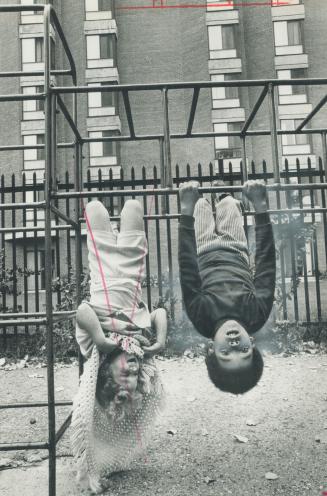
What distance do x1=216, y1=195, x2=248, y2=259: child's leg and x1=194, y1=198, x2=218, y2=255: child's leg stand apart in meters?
0.04

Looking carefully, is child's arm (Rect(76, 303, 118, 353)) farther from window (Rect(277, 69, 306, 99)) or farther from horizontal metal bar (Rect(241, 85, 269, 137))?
window (Rect(277, 69, 306, 99))

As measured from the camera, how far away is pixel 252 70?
14836mm

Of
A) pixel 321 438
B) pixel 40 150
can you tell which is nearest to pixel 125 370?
pixel 321 438

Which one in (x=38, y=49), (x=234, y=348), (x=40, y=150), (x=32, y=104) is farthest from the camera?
(x=32, y=104)

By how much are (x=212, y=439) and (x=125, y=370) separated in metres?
1.24

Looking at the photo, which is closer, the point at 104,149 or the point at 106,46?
the point at 106,46

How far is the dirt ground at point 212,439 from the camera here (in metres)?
2.79

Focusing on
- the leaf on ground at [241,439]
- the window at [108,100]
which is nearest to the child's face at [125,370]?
the leaf on ground at [241,439]

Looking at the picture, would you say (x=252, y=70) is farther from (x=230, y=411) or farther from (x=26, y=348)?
(x=230, y=411)

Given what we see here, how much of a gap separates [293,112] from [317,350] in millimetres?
10656

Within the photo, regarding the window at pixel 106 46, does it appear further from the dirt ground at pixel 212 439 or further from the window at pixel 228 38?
the dirt ground at pixel 212 439

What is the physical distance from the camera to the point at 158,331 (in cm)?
285

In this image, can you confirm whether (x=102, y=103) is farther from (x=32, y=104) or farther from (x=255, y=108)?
(x=255, y=108)

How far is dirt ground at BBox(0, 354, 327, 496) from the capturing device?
2.79 meters
